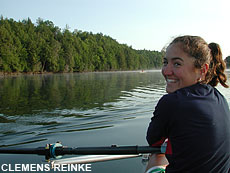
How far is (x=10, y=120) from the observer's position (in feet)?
25.2

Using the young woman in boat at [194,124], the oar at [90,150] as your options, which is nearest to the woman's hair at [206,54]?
the young woman in boat at [194,124]

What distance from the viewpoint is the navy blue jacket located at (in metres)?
1.81

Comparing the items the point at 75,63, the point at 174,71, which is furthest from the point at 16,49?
the point at 174,71

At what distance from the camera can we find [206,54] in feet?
7.14

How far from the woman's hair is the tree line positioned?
39.1 meters

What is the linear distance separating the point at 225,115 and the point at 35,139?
482cm

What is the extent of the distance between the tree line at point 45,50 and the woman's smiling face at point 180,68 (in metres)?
39.3

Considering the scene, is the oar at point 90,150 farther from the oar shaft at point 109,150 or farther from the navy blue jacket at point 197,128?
the navy blue jacket at point 197,128

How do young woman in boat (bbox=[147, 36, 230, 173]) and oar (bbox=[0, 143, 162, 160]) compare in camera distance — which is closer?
young woman in boat (bbox=[147, 36, 230, 173])

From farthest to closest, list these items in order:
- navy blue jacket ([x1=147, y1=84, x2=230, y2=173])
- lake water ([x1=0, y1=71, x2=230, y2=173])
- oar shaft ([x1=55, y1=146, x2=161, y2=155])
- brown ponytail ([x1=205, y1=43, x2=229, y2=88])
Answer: lake water ([x1=0, y1=71, x2=230, y2=173]), oar shaft ([x1=55, y1=146, x2=161, y2=155]), brown ponytail ([x1=205, y1=43, x2=229, y2=88]), navy blue jacket ([x1=147, y1=84, x2=230, y2=173])

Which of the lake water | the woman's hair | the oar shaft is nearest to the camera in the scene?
the woman's hair

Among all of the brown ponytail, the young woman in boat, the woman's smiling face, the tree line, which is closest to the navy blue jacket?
the young woman in boat

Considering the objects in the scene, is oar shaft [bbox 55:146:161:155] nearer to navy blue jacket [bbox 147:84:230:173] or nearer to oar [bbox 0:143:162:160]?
oar [bbox 0:143:162:160]

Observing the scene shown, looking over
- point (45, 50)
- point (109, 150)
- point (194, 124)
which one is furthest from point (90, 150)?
point (45, 50)
